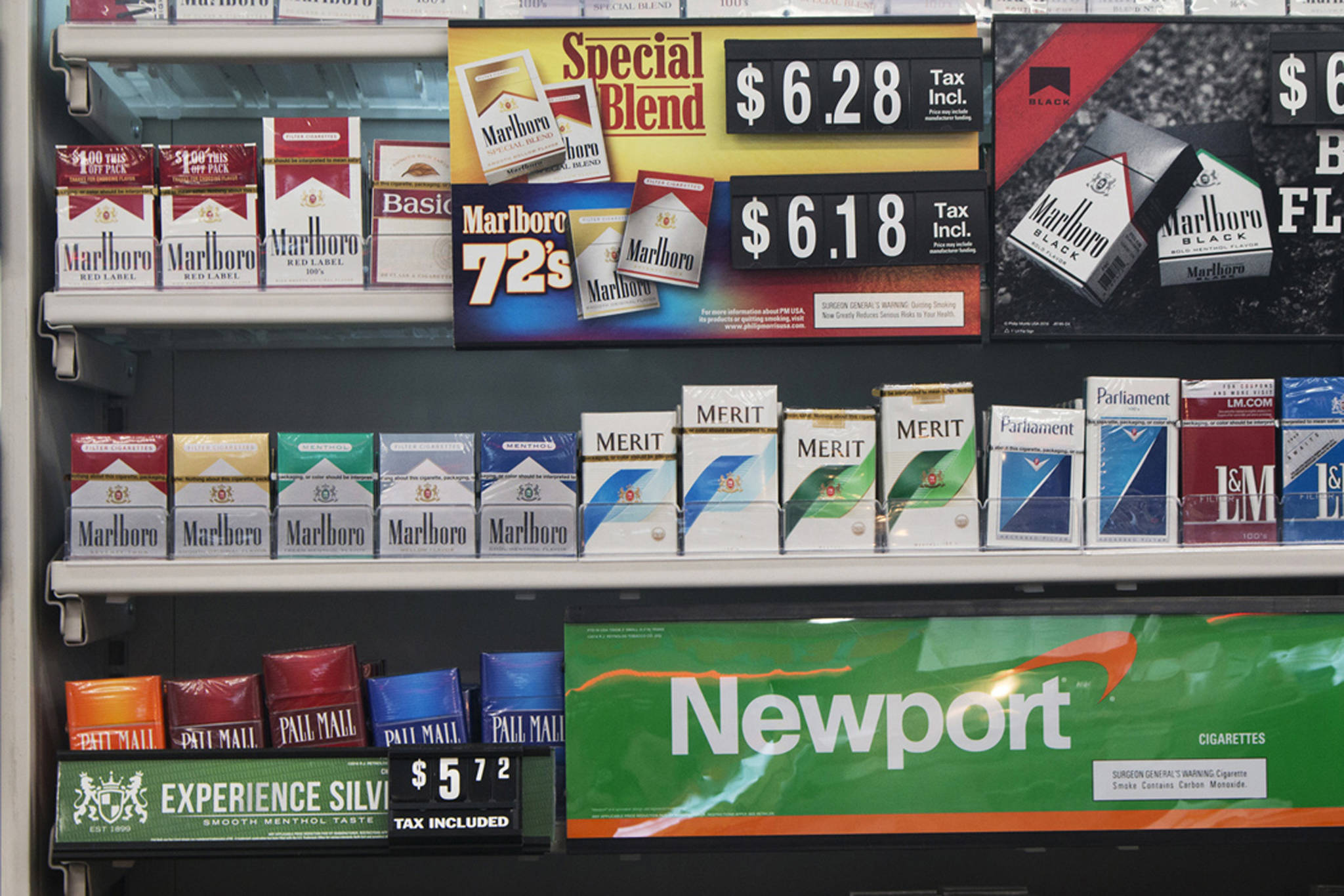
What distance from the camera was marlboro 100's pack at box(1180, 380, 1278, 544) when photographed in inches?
74.0

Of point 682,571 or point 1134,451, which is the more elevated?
point 1134,451

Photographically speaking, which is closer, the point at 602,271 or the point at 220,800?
the point at 220,800

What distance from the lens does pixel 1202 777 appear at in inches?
74.6

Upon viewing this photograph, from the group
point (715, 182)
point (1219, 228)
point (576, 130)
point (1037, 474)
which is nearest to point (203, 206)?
point (576, 130)

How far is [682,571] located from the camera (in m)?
1.86

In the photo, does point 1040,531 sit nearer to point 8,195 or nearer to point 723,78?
point 723,78

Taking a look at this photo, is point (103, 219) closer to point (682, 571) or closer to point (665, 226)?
point (665, 226)

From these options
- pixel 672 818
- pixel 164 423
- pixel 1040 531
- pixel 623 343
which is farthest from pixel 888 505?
pixel 164 423

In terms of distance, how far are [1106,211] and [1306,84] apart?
473 millimetres

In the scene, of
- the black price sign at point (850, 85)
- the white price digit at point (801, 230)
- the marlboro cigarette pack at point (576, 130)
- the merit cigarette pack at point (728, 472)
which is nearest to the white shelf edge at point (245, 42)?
the marlboro cigarette pack at point (576, 130)

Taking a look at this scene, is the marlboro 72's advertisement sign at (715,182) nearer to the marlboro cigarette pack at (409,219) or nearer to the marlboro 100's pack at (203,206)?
the marlboro cigarette pack at (409,219)

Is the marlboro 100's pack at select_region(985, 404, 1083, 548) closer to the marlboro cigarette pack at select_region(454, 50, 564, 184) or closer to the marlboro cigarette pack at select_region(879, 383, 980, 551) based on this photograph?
the marlboro cigarette pack at select_region(879, 383, 980, 551)

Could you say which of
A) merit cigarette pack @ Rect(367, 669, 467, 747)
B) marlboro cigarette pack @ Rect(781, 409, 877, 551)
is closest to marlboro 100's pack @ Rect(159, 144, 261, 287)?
merit cigarette pack @ Rect(367, 669, 467, 747)

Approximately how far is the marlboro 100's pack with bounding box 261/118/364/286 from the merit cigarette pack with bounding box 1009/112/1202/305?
4.34 ft
